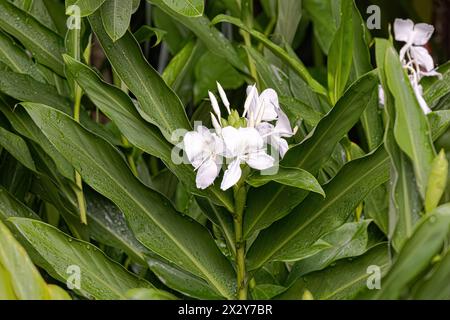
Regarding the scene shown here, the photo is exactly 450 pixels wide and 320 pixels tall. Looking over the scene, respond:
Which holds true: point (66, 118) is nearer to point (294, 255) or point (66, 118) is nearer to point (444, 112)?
point (294, 255)

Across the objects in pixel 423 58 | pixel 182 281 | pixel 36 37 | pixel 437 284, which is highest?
pixel 36 37

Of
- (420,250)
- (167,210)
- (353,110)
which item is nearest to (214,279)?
(167,210)

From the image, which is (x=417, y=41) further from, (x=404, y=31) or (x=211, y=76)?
(x=211, y=76)

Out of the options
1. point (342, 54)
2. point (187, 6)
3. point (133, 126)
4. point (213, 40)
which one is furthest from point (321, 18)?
point (133, 126)

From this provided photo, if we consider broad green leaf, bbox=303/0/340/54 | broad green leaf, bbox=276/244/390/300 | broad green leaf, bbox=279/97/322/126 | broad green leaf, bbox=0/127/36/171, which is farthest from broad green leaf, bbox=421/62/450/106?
broad green leaf, bbox=0/127/36/171

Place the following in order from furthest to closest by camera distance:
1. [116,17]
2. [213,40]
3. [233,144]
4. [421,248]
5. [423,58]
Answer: [213,40] → [423,58] → [116,17] → [233,144] → [421,248]

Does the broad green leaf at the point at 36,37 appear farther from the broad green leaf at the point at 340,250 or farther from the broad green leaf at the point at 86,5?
the broad green leaf at the point at 340,250

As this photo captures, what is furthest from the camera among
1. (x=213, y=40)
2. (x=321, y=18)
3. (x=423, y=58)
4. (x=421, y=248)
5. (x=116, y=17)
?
(x=321, y=18)
